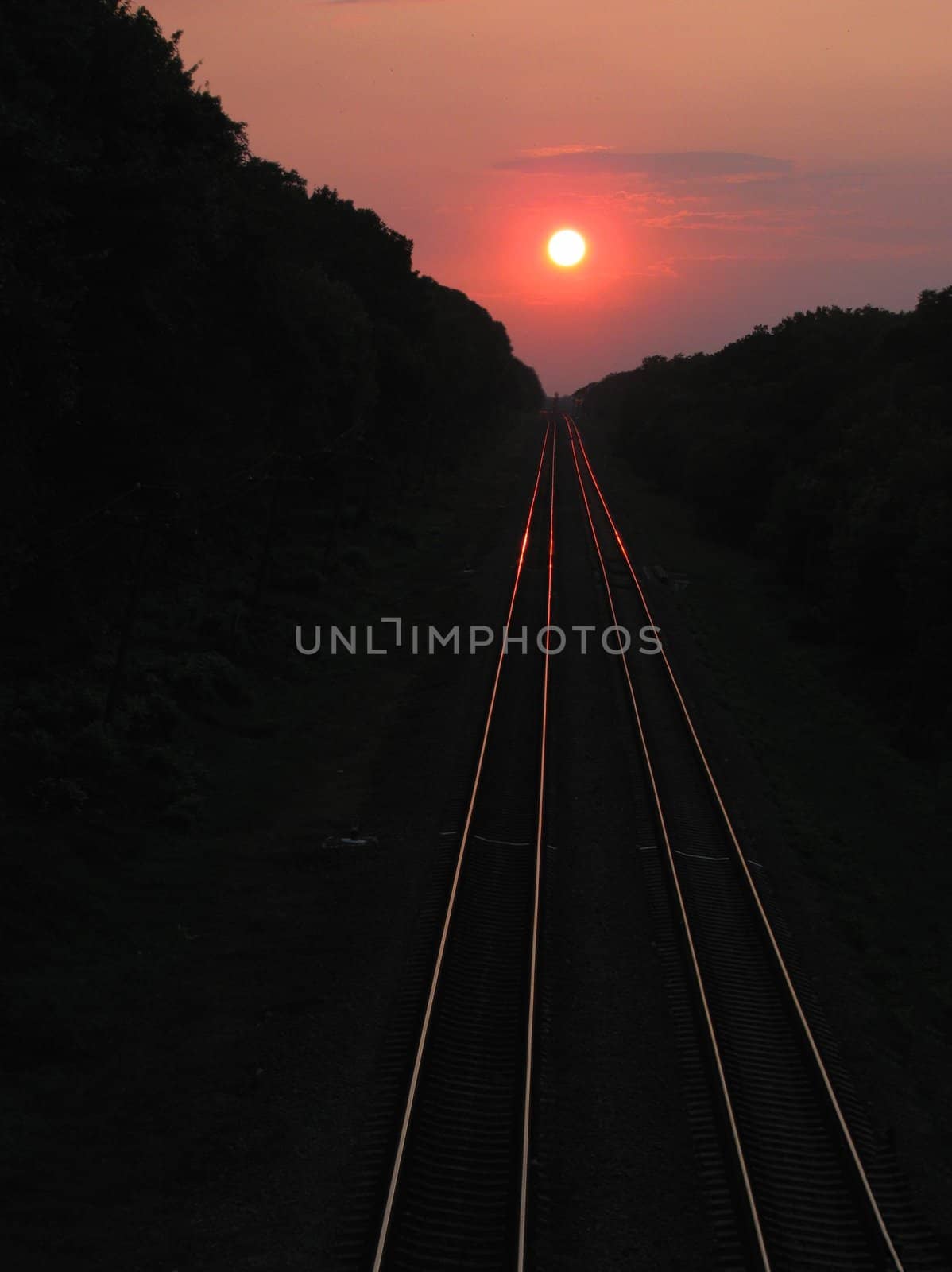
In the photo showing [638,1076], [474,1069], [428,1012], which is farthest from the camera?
[428,1012]

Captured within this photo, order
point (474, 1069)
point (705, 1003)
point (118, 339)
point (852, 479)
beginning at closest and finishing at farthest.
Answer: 1. point (474, 1069)
2. point (705, 1003)
3. point (118, 339)
4. point (852, 479)

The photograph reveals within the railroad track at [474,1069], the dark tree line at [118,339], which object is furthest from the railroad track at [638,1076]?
the dark tree line at [118,339]

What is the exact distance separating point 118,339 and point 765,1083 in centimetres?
1542

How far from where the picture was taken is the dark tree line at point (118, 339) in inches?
571

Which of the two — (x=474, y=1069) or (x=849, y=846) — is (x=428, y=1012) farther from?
(x=849, y=846)

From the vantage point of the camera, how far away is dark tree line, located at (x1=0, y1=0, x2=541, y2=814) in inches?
571

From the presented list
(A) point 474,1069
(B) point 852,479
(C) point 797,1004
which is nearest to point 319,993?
(A) point 474,1069

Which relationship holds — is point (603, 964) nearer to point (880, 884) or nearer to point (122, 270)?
point (880, 884)

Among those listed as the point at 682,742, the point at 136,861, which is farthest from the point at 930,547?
the point at 136,861

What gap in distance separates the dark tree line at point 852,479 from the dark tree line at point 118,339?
16.8 meters

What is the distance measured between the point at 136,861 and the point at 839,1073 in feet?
32.4

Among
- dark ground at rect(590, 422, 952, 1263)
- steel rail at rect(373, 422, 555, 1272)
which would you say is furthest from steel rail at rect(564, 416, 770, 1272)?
steel rail at rect(373, 422, 555, 1272)

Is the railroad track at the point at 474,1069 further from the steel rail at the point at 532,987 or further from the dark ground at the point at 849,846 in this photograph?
the dark ground at the point at 849,846

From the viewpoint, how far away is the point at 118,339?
1866cm
